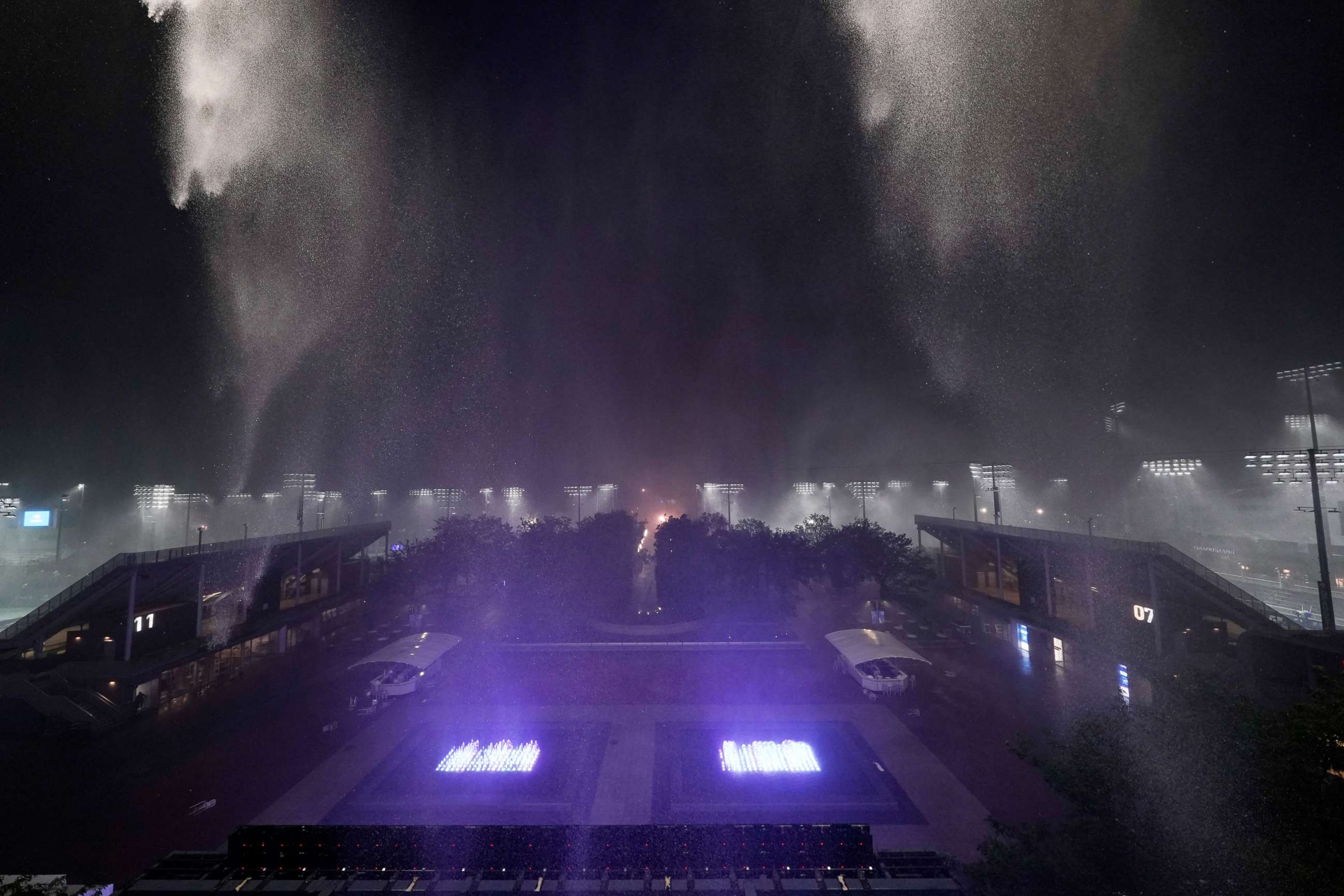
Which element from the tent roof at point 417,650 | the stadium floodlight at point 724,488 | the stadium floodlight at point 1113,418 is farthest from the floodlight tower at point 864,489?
the tent roof at point 417,650

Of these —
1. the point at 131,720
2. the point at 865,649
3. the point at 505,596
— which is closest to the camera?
the point at 131,720

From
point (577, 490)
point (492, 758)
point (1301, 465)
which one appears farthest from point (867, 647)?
point (577, 490)

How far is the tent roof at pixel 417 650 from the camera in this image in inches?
1056

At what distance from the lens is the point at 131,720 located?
75.9 feet

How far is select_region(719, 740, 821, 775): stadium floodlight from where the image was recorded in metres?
19.2

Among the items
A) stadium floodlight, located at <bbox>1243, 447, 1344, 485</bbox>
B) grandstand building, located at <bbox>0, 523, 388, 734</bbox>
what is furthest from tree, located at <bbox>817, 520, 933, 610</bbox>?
grandstand building, located at <bbox>0, 523, 388, 734</bbox>

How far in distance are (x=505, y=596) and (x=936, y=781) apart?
3934cm

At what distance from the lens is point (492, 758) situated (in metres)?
20.3

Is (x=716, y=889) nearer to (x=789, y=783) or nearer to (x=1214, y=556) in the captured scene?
(x=789, y=783)

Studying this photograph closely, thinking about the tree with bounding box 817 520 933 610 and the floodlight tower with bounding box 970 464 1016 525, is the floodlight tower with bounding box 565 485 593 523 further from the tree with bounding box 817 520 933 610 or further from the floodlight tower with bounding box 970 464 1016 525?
the floodlight tower with bounding box 970 464 1016 525

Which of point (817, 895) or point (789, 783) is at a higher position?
point (817, 895)

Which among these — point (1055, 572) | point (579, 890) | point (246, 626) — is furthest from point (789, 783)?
point (246, 626)

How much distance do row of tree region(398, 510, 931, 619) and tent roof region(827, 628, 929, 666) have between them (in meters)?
12.4

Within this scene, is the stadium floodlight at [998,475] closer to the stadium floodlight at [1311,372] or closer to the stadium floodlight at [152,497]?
the stadium floodlight at [1311,372]
